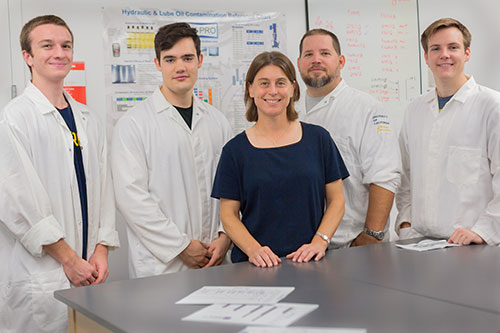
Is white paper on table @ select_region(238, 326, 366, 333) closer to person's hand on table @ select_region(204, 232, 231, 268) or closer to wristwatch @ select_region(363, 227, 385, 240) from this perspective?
person's hand on table @ select_region(204, 232, 231, 268)

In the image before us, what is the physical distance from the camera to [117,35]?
3.38 m

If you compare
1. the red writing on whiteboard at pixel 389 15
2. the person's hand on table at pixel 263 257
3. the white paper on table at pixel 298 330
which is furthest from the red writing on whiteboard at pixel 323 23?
the white paper on table at pixel 298 330

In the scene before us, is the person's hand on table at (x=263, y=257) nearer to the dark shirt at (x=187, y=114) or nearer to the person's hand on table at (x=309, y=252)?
the person's hand on table at (x=309, y=252)

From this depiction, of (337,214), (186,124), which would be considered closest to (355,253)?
(337,214)

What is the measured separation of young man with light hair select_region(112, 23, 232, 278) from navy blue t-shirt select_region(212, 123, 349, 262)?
340 mm

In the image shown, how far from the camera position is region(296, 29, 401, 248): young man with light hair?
2771mm

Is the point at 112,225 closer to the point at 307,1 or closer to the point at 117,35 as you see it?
the point at 117,35

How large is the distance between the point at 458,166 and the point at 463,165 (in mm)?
22

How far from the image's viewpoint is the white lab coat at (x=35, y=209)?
2.30m

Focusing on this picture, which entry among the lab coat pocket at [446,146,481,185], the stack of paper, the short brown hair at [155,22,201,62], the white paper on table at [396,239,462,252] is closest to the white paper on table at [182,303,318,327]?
the stack of paper

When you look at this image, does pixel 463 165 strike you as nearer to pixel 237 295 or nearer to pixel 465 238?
pixel 465 238

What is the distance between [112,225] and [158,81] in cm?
118

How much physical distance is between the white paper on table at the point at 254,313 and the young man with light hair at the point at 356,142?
1247mm

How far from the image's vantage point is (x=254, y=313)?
4.97 feet
